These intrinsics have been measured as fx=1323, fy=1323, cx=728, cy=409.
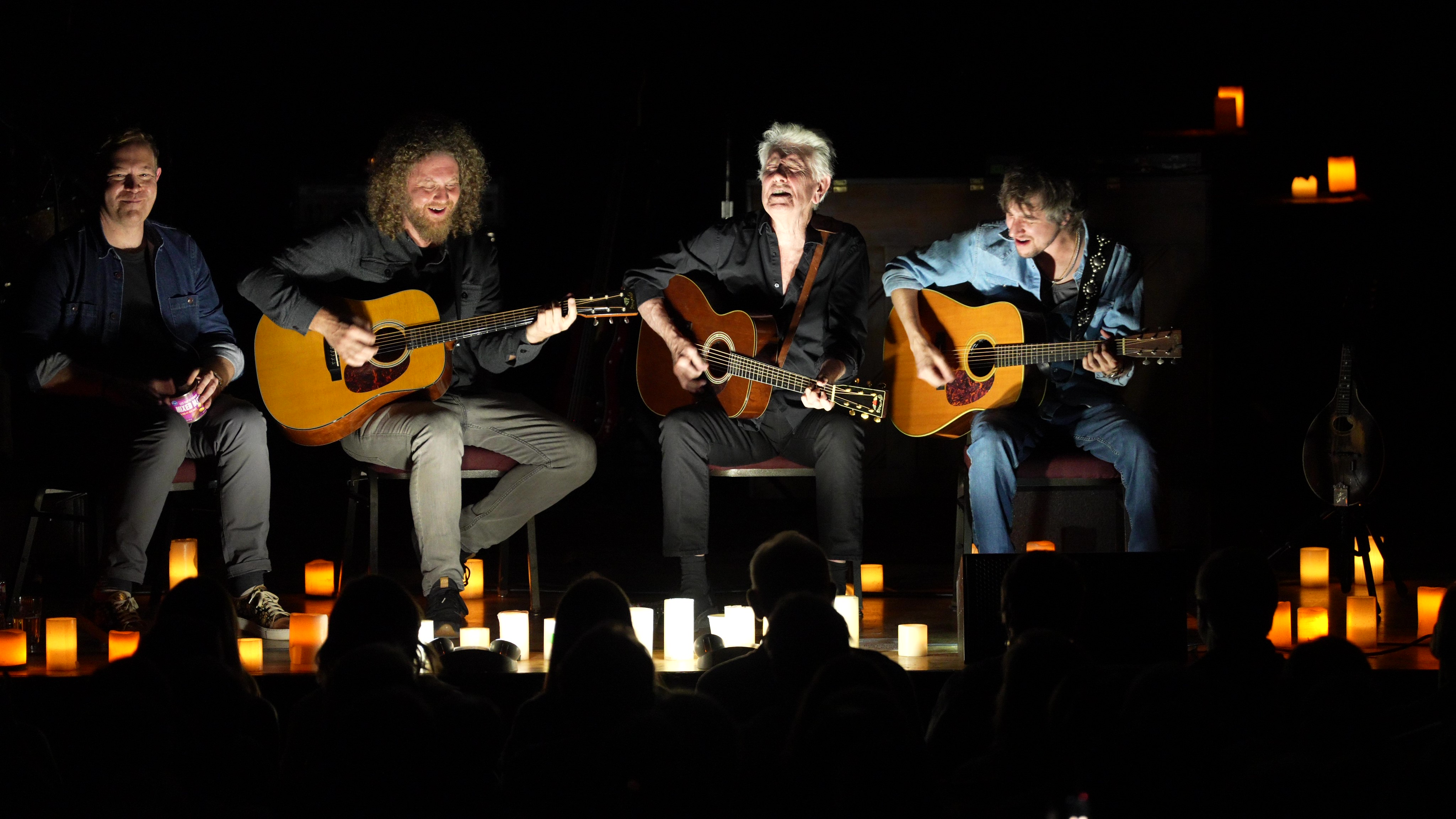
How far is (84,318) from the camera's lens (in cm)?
393

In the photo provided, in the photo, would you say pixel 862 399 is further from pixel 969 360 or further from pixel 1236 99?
pixel 1236 99

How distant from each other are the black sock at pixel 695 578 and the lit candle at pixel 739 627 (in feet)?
1.42

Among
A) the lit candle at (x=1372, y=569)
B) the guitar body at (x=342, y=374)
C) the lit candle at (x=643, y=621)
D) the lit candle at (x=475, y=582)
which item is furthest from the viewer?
the lit candle at (x=475, y=582)

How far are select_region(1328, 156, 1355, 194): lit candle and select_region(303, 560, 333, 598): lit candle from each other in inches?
183

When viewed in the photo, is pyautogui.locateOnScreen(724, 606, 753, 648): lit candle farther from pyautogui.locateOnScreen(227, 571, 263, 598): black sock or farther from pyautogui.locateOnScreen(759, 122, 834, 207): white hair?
pyautogui.locateOnScreen(759, 122, 834, 207): white hair

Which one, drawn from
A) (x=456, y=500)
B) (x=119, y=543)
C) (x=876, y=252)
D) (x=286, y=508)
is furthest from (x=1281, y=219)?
(x=119, y=543)

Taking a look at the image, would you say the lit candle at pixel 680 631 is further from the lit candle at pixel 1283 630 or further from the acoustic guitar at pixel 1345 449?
the acoustic guitar at pixel 1345 449

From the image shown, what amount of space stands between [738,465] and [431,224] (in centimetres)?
125

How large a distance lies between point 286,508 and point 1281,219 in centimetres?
494

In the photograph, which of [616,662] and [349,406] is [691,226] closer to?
[349,406]

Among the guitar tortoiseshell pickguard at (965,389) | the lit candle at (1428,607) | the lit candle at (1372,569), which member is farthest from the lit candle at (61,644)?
the lit candle at (1372,569)

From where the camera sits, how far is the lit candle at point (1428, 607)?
362 cm

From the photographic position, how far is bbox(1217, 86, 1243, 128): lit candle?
20.4ft

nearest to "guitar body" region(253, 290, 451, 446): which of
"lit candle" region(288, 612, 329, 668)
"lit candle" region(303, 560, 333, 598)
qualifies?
"lit candle" region(303, 560, 333, 598)
